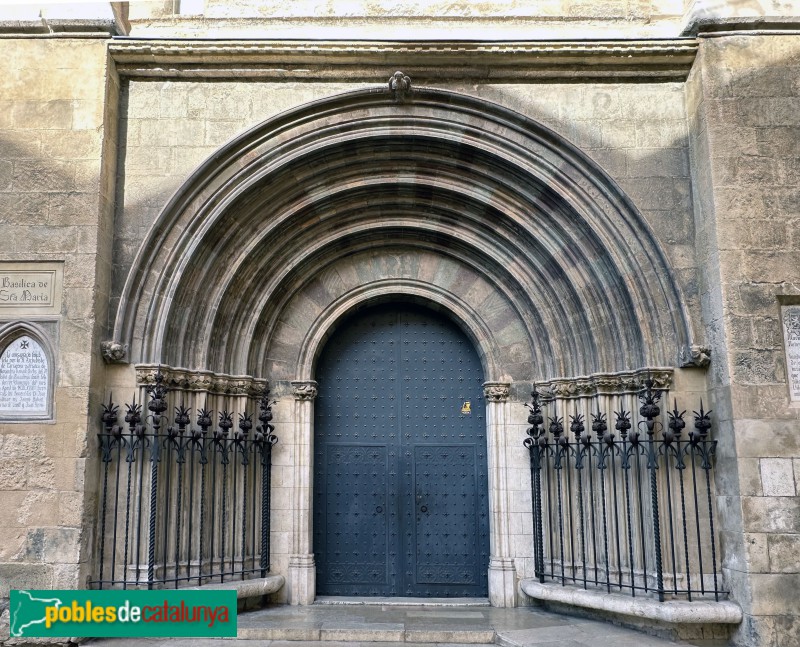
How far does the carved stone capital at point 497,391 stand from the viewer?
7.59 metres

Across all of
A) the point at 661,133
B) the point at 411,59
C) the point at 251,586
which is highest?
the point at 411,59

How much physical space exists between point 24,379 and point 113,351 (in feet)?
2.51

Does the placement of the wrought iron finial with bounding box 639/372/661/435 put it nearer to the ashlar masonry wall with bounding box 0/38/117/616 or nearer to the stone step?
the stone step

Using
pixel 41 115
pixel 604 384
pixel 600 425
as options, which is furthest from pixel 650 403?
pixel 41 115

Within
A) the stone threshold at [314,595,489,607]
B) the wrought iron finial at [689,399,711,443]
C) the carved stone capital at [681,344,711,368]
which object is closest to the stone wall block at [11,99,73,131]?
the stone threshold at [314,595,489,607]

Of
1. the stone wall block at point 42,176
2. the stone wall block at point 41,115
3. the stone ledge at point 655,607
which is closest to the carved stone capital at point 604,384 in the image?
the stone ledge at point 655,607

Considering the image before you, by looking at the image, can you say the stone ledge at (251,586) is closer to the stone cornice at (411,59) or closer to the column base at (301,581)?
the column base at (301,581)

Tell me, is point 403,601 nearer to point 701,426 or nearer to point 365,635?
point 365,635

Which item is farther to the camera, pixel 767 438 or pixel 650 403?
pixel 650 403

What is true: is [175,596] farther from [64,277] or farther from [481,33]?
[481,33]

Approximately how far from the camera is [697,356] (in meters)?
6.41

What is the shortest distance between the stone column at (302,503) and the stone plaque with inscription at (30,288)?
2.42 meters

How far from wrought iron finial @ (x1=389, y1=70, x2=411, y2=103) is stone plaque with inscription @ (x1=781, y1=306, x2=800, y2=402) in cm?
383

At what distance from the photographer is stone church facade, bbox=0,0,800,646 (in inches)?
245
